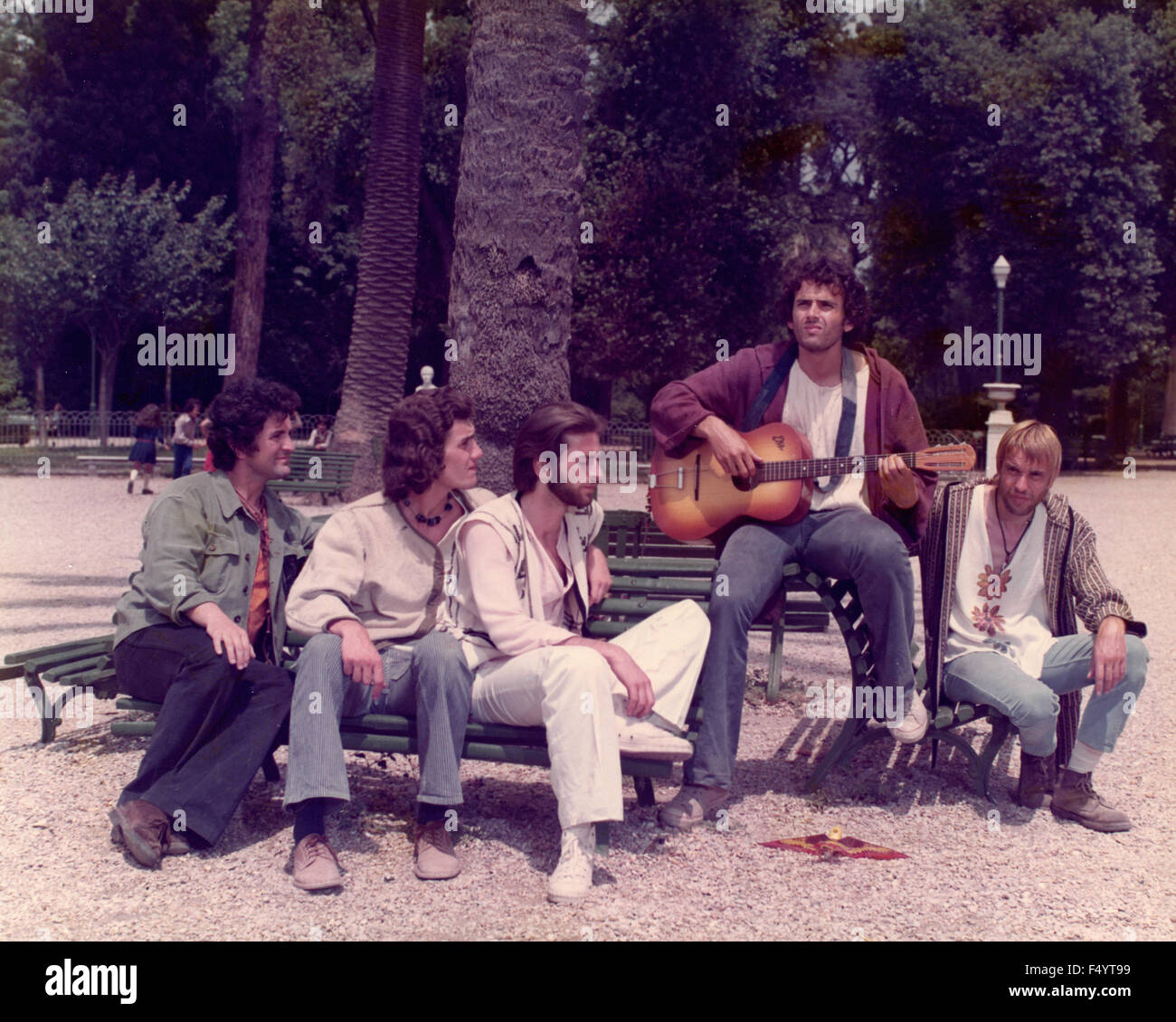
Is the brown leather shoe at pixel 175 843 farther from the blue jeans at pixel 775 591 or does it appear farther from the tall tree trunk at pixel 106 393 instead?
the tall tree trunk at pixel 106 393

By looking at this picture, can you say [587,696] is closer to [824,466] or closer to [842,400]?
[824,466]

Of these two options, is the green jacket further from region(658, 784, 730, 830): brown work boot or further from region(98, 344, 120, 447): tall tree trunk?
region(98, 344, 120, 447): tall tree trunk

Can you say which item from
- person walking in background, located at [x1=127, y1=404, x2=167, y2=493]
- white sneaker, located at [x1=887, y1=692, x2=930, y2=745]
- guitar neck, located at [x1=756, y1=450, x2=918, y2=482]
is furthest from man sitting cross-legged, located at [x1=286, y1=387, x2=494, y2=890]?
person walking in background, located at [x1=127, y1=404, x2=167, y2=493]

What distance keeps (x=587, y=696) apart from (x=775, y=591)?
1072 millimetres

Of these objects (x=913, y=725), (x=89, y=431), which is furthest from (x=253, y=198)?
(x=913, y=725)

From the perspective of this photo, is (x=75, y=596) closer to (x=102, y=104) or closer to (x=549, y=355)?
(x=549, y=355)

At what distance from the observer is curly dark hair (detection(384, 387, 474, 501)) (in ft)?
13.2

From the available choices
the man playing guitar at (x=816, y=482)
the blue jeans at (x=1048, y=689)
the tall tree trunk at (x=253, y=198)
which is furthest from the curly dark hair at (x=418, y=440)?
the tall tree trunk at (x=253, y=198)

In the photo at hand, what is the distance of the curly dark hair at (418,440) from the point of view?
4023mm

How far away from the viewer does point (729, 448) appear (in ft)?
14.5

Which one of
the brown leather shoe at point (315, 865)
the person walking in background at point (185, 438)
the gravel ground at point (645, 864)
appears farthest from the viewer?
the person walking in background at point (185, 438)

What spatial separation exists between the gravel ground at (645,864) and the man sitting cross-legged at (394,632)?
0.69 feet

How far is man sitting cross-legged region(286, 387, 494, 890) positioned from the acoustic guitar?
75cm

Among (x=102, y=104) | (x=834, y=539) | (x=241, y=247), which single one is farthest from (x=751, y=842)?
(x=102, y=104)
